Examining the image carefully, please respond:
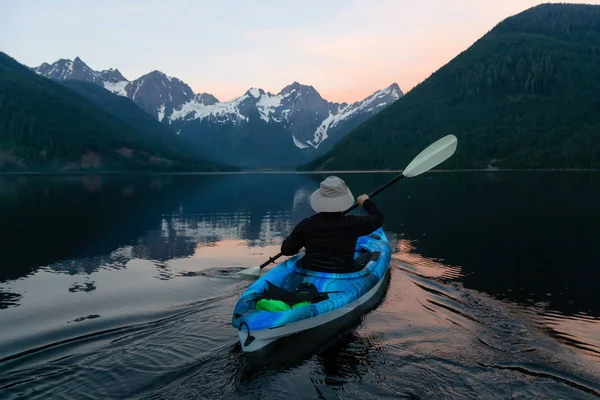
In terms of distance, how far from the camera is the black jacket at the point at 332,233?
35.7ft

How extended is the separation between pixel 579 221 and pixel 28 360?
29.4 meters

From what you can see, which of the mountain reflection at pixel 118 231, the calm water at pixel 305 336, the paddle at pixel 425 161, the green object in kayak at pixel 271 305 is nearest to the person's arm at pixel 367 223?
the calm water at pixel 305 336

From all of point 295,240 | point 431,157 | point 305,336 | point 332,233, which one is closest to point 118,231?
point 295,240

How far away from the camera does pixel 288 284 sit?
11.9 metres

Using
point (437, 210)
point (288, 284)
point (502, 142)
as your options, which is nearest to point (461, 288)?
point (288, 284)

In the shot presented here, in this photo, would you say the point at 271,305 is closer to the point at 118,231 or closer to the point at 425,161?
the point at 425,161

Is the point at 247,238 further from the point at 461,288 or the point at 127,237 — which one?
the point at 461,288

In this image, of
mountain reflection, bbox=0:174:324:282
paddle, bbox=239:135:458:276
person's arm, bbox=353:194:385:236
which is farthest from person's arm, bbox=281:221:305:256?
mountain reflection, bbox=0:174:324:282

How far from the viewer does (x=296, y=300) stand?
32.2 ft

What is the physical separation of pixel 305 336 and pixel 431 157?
896 centimetres

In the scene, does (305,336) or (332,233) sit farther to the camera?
(332,233)

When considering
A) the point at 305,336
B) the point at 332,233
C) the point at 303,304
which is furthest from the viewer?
the point at 332,233

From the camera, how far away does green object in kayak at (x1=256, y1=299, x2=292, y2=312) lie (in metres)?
9.38

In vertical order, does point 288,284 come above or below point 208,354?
above
